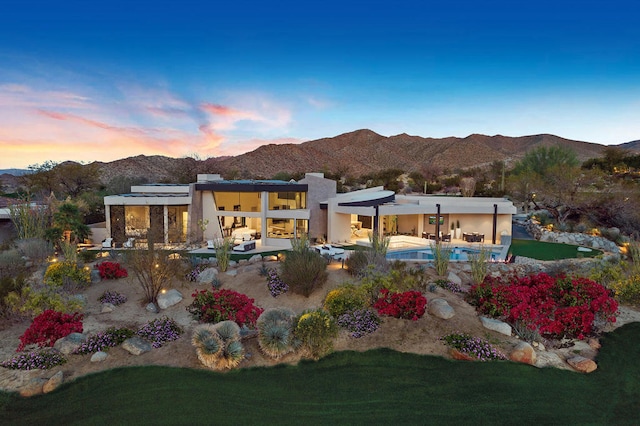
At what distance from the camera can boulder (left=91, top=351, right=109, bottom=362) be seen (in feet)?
21.7

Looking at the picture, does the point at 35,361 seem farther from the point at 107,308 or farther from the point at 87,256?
the point at 87,256

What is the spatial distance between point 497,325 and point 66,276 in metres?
12.4

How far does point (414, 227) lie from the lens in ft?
79.9

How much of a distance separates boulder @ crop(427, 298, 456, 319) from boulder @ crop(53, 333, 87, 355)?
7.49 m

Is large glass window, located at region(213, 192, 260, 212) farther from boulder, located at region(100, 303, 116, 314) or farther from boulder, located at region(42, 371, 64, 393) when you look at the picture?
boulder, located at region(42, 371, 64, 393)

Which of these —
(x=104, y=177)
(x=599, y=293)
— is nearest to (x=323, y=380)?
(x=599, y=293)

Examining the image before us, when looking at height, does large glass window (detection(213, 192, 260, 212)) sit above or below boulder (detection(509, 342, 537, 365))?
above

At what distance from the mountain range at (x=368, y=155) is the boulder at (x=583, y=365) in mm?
58049

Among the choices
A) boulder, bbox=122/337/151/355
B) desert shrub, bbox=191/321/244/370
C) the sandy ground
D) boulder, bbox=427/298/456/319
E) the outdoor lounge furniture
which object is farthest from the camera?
the outdoor lounge furniture

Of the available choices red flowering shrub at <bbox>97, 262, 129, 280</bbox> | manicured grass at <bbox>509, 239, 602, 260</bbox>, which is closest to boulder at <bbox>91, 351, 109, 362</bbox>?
red flowering shrub at <bbox>97, 262, 129, 280</bbox>

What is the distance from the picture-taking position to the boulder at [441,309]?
815cm

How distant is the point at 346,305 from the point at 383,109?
4013 centimetres

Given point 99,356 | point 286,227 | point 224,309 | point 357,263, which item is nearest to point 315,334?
point 224,309

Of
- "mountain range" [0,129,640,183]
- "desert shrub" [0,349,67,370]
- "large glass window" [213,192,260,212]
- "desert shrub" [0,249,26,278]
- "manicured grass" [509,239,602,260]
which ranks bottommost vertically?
"desert shrub" [0,349,67,370]
